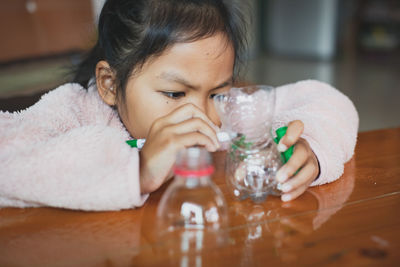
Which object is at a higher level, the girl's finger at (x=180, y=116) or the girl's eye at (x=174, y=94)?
the girl's eye at (x=174, y=94)

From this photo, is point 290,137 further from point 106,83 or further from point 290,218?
point 106,83

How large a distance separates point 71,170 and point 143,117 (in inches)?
11.7

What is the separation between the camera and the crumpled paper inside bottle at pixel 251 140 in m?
0.59

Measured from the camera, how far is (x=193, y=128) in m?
0.60

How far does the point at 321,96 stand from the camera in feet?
3.10

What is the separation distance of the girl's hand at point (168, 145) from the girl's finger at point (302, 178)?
0.11m

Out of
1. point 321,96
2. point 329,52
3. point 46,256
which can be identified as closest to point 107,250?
point 46,256

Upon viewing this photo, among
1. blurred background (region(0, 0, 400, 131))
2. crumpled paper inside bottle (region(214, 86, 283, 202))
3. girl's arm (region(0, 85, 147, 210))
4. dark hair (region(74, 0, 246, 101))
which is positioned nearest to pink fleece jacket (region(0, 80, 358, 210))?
girl's arm (region(0, 85, 147, 210))

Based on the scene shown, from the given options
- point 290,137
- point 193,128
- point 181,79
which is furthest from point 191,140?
point 181,79

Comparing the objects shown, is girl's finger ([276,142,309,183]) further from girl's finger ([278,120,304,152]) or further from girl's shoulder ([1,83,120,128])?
girl's shoulder ([1,83,120,128])

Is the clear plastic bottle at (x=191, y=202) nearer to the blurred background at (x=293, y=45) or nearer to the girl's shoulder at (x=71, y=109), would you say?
the girl's shoulder at (x=71, y=109)

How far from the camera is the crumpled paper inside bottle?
590mm

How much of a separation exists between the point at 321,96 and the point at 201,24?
314 millimetres

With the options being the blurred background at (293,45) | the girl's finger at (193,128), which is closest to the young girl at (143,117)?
the girl's finger at (193,128)
